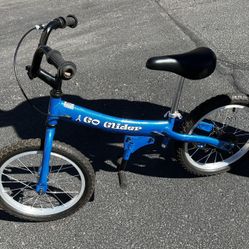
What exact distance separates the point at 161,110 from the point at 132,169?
852mm

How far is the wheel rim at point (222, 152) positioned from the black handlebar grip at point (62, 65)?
1239mm

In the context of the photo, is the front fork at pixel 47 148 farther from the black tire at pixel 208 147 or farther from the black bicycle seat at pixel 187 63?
the black tire at pixel 208 147

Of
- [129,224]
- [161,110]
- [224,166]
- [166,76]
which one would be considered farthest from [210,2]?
[129,224]

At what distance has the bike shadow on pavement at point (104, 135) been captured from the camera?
331 centimetres

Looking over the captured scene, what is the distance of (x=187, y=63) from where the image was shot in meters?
2.37

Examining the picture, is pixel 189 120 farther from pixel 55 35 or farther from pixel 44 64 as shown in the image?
pixel 55 35

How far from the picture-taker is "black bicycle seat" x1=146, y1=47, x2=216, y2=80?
7.61 feet

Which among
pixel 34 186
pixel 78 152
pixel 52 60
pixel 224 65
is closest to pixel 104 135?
pixel 34 186

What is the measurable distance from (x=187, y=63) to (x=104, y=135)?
144 cm

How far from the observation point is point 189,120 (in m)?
2.80

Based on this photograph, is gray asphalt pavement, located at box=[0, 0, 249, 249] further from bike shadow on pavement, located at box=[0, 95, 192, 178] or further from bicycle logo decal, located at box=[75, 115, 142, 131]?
bicycle logo decal, located at box=[75, 115, 142, 131]

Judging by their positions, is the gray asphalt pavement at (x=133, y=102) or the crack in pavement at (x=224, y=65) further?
the crack in pavement at (x=224, y=65)

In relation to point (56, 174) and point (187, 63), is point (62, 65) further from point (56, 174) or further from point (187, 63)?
point (56, 174)

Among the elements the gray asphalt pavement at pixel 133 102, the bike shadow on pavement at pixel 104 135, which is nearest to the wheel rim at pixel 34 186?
the gray asphalt pavement at pixel 133 102
